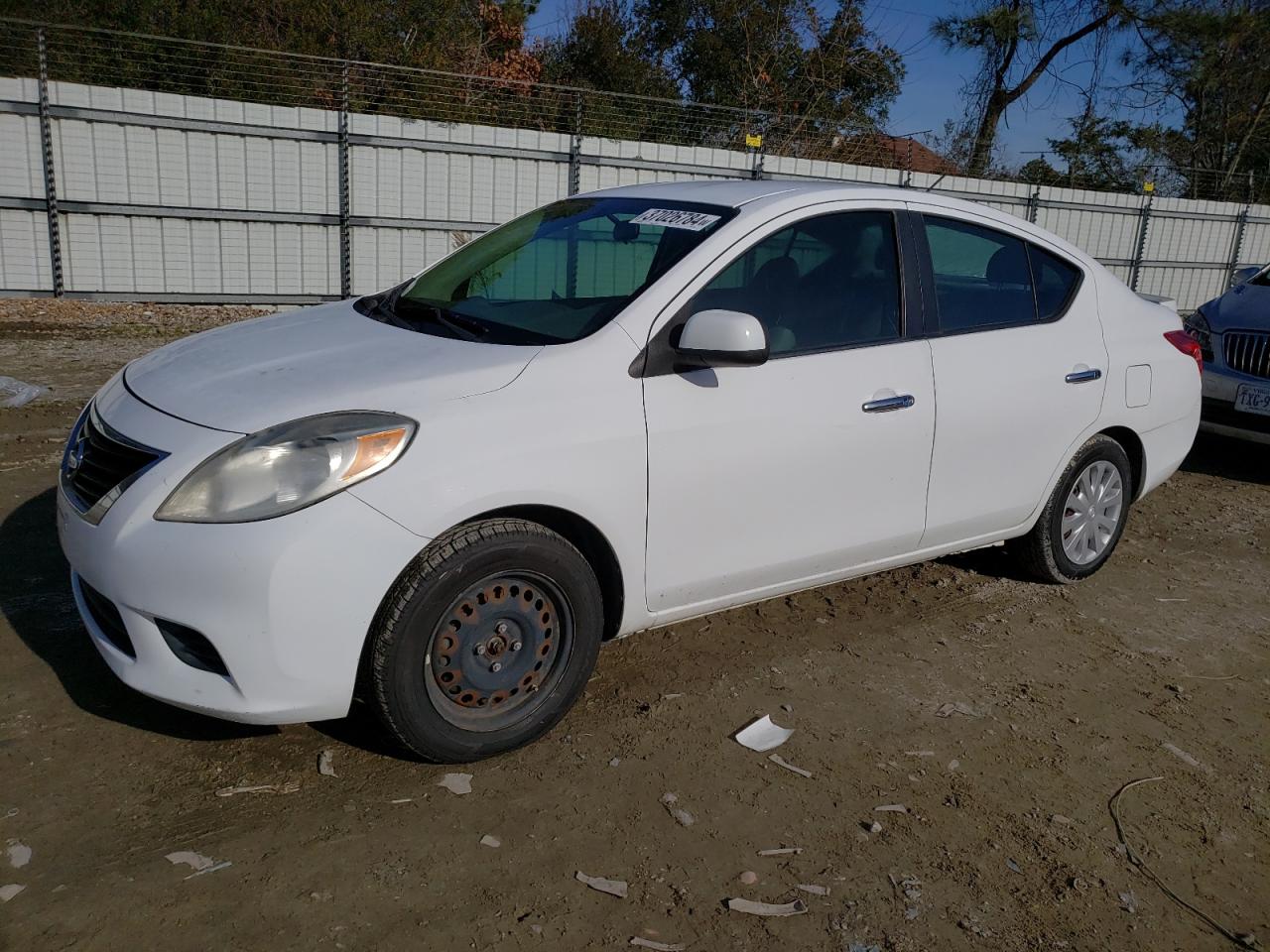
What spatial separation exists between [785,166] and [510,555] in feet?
44.8

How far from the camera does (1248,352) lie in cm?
725

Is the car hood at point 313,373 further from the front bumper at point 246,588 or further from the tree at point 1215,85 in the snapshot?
the tree at point 1215,85

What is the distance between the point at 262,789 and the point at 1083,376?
3.58 meters

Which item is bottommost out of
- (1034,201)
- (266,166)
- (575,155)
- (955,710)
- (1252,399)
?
(955,710)

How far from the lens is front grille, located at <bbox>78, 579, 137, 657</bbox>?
119 inches

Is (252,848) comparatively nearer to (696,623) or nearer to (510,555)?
(510,555)

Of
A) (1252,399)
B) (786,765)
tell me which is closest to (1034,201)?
(1252,399)

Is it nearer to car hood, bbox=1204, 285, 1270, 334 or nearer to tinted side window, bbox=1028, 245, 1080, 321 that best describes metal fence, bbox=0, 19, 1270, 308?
car hood, bbox=1204, 285, 1270, 334

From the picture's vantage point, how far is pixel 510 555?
3.07 metres

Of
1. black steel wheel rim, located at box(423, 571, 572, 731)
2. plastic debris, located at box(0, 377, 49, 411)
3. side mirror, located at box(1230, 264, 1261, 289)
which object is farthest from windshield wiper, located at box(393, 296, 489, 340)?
side mirror, located at box(1230, 264, 1261, 289)

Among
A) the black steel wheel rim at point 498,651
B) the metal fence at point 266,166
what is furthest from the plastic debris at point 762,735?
the metal fence at point 266,166

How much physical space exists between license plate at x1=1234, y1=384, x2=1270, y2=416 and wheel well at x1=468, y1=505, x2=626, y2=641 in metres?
5.61

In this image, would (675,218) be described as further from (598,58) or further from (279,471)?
(598,58)

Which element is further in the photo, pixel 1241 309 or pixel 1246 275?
pixel 1246 275
